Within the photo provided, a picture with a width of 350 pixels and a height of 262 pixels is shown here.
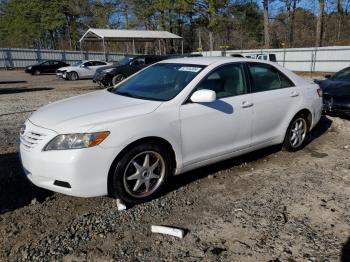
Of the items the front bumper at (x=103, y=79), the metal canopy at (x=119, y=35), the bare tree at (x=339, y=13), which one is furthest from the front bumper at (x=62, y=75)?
the bare tree at (x=339, y=13)

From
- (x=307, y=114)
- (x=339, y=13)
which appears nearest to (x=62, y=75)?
(x=307, y=114)

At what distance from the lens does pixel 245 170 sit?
512 centimetres

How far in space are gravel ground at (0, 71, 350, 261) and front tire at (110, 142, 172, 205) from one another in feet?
0.46

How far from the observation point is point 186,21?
145ft

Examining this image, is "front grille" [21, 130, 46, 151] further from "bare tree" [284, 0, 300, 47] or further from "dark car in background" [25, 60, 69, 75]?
"bare tree" [284, 0, 300, 47]

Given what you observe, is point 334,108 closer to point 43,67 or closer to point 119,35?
point 119,35

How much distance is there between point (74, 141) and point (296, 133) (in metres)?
3.80

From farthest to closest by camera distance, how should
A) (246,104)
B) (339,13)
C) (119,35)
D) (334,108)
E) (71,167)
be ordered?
(339,13) → (119,35) → (334,108) → (246,104) → (71,167)

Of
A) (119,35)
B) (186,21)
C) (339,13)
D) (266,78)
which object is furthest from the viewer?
(186,21)

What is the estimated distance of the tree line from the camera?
37.6m

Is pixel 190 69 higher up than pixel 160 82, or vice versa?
pixel 190 69

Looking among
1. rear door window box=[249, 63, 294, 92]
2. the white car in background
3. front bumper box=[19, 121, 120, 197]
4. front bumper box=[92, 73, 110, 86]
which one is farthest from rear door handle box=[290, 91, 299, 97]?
the white car in background

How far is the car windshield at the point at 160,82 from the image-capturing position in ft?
14.2

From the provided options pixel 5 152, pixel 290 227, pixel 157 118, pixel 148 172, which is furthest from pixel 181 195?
pixel 5 152
